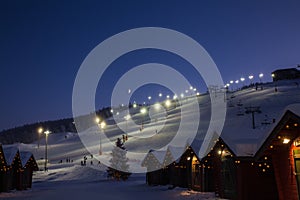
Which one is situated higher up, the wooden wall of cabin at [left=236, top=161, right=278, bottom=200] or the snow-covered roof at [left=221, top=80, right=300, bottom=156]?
the snow-covered roof at [left=221, top=80, right=300, bottom=156]

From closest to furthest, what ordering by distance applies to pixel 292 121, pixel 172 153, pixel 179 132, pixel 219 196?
pixel 292 121 → pixel 219 196 → pixel 172 153 → pixel 179 132

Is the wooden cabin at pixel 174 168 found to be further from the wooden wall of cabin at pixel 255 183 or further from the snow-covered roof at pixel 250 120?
the wooden wall of cabin at pixel 255 183

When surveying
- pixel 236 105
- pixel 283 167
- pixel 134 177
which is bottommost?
pixel 134 177

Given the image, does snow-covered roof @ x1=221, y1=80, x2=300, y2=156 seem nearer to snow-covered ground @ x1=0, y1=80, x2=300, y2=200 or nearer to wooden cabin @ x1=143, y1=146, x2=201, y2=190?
snow-covered ground @ x1=0, y1=80, x2=300, y2=200

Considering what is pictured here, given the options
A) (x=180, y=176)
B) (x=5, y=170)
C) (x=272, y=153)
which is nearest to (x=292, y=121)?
(x=272, y=153)

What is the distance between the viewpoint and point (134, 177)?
43.6m

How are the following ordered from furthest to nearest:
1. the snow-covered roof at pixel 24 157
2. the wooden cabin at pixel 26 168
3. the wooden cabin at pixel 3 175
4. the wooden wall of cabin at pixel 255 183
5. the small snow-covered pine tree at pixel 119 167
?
the small snow-covered pine tree at pixel 119 167 < the snow-covered roof at pixel 24 157 < the wooden cabin at pixel 26 168 < the wooden cabin at pixel 3 175 < the wooden wall of cabin at pixel 255 183

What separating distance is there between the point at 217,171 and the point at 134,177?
22396 mm

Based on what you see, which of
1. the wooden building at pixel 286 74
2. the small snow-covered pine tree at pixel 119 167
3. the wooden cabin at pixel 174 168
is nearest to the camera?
the wooden cabin at pixel 174 168

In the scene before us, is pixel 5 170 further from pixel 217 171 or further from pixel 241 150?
pixel 241 150

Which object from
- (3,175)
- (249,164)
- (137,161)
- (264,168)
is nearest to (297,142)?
(264,168)

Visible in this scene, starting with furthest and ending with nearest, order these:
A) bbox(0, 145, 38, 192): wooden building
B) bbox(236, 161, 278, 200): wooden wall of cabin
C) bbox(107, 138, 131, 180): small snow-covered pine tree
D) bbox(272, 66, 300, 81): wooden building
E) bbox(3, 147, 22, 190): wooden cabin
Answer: bbox(272, 66, 300, 81): wooden building < bbox(107, 138, 131, 180): small snow-covered pine tree < bbox(3, 147, 22, 190): wooden cabin < bbox(0, 145, 38, 192): wooden building < bbox(236, 161, 278, 200): wooden wall of cabin

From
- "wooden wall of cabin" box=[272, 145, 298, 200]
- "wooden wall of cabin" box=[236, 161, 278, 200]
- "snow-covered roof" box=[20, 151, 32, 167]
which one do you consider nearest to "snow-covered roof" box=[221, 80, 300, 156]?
"wooden wall of cabin" box=[236, 161, 278, 200]

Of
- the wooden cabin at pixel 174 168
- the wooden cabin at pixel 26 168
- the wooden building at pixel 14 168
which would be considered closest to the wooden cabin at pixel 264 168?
the wooden cabin at pixel 174 168
